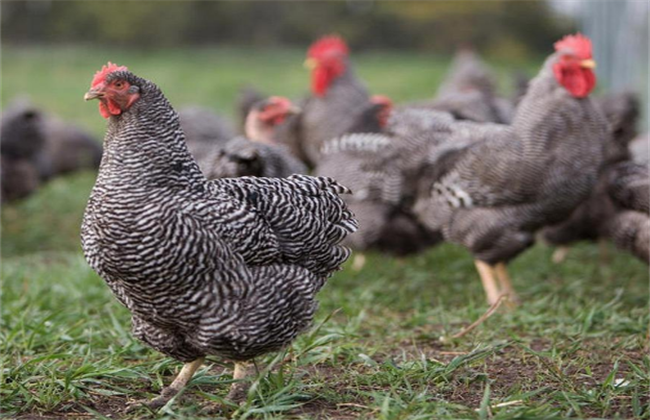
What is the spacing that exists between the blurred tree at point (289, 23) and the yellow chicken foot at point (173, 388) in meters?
24.6

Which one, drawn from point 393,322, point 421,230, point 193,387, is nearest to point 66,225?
point 421,230

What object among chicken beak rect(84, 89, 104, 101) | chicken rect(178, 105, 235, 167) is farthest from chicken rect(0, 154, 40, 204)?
chicken beak rect(84, 89, 104, 101)

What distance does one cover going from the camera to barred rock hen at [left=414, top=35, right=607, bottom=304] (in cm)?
580

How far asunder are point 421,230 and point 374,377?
2949 mm

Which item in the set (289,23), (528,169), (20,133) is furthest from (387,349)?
(289,23)

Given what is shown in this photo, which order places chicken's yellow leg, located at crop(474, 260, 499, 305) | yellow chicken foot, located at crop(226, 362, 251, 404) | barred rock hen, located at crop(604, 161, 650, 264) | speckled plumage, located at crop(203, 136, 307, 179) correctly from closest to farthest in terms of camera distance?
yellow chicken foot, located at crop(226, 362, 251, 404) → speckled plumage, located at crop(203, 136, 307, 179) → barred rock hen, located at crop(604, 161, 650, 264) → chicken's yellow leg, located at crop(474, 260, 499, 305)

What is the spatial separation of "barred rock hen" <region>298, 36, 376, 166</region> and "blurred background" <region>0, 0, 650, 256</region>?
11058 mm

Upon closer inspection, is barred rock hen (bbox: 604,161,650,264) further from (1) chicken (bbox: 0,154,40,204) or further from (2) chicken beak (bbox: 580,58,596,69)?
(1) chicken (bbox: 0,154,40,204)

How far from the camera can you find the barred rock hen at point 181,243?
137 inches

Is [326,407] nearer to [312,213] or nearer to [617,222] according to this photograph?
[312,213]

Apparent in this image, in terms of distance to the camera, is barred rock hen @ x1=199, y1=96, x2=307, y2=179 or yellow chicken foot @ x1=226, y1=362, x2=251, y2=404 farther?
barred rock hen @ x1=199, y1=96, x2=307, y2=179

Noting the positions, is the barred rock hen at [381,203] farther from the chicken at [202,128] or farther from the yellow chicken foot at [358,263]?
the chicken at [202,128]

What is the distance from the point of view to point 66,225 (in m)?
9.02

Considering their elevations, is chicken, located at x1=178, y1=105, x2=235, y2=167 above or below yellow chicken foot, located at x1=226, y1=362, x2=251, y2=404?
above
